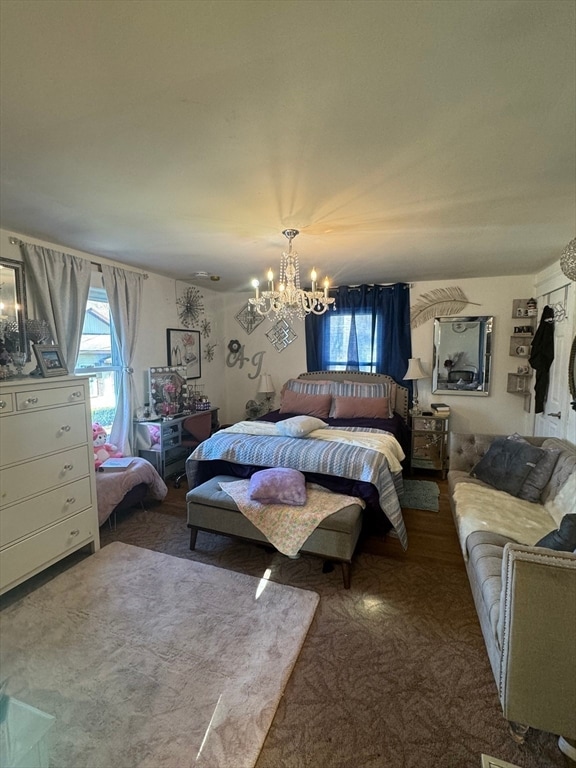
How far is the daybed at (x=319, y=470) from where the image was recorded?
2.18m

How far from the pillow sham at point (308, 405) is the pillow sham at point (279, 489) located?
1716 mm

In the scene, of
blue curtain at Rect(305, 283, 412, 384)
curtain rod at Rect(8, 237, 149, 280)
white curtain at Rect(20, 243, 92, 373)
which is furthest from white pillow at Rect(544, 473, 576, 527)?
curtain rod at Rect(8, 237, 149, 280)

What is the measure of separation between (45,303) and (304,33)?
8.85 feet

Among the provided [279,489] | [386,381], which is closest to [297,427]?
[279,489]

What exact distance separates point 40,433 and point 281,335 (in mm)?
3389

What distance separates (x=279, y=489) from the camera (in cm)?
235

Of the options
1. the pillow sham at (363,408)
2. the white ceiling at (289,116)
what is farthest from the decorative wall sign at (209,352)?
the white ceiling at (289,116)

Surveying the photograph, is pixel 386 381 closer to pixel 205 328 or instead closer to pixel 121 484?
pixel 205 328

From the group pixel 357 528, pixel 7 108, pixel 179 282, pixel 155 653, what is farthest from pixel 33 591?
pixel 179 282

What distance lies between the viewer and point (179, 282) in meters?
4.38

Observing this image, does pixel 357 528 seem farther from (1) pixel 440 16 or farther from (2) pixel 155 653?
(1) pixel 440 16

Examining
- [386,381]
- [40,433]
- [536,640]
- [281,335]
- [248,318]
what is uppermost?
[248,318]

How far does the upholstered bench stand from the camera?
6.95 feet

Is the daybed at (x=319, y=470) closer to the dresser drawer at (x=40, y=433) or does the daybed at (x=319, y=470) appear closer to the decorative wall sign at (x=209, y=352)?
the dresser drawer at (x=40, y=433)
